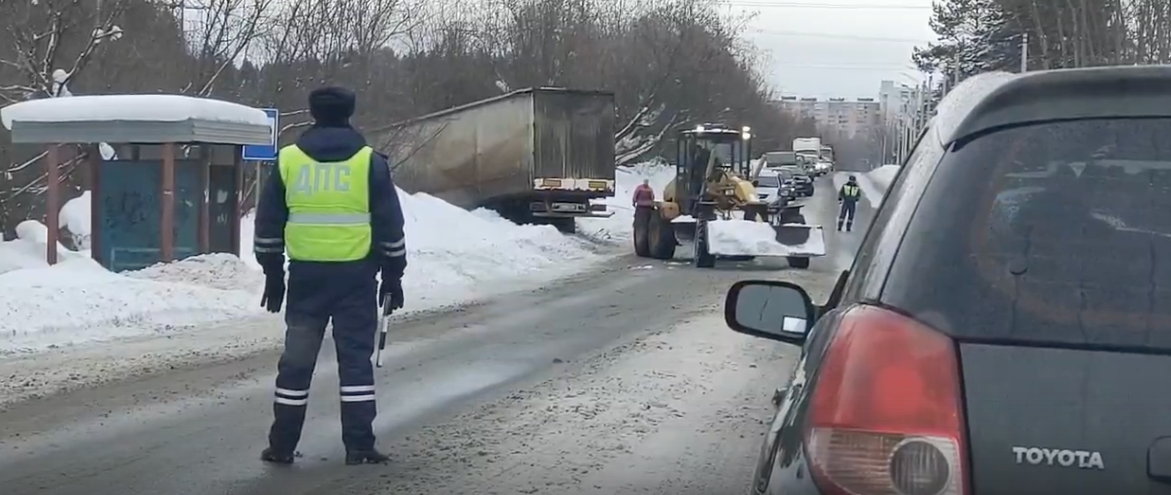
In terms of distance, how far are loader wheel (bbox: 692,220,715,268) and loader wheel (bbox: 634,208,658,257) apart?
3154mm

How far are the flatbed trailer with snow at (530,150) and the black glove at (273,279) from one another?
25678 millimetres

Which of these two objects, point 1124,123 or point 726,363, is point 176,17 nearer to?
point 726,363

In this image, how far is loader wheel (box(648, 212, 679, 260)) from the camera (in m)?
27.0

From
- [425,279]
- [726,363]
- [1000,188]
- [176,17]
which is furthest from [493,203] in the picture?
[1000,188]

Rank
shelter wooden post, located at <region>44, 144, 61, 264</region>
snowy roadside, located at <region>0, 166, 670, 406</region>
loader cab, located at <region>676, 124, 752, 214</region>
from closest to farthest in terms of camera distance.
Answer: snowy roadside, located at <region>0, 166, 670, 406</region>, shelter wooden post, located at <region>44, 144, 61, 264</region>, loader cab, located at <region>676, 124, 752, 214</region>

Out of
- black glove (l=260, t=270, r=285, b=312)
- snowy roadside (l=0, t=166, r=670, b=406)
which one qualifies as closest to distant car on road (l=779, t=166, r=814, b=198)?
snowy roadside (l=0, t=166, r=670, b=406)

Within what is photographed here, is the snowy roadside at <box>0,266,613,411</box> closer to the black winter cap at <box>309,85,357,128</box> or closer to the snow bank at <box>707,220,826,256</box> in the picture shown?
the black winter cap at <box>309,85,357,128</box>

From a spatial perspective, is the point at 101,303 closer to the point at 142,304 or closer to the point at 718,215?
the point at 142,304

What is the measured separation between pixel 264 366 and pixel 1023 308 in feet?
29.5

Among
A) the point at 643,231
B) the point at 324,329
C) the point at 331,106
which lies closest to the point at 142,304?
the point at 324,329

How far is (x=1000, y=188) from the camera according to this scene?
2.74 metres

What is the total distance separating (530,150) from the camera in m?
33.1

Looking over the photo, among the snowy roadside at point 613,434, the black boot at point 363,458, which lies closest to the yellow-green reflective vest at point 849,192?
the snowy roadside at point 613,434

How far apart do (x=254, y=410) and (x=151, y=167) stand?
10315 millimetres
